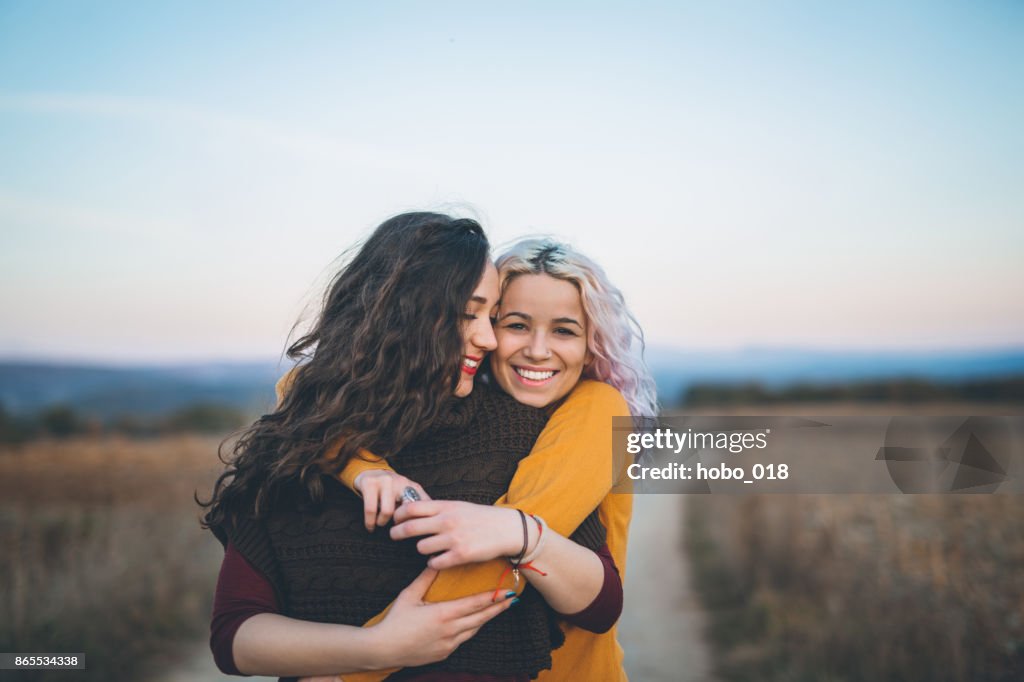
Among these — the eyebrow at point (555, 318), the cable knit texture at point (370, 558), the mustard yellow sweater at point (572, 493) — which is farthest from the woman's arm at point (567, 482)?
the eyebrow at point (555, 318)

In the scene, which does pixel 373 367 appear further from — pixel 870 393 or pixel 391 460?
pixel 870 393

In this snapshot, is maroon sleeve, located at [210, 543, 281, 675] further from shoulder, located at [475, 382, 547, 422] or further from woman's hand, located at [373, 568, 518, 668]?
shoulder, located at [475, 382, 547, 422]

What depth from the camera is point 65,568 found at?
6668mm

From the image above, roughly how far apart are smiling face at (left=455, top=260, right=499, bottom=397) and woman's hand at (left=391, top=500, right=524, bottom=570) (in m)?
0.55

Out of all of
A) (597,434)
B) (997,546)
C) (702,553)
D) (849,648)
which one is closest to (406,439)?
(597,434)

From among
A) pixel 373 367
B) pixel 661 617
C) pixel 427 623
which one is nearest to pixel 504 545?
pixel 427 623

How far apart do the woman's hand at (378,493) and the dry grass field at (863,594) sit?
499cm

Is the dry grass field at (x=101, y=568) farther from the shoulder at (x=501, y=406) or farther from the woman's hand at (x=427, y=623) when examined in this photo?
the woman's hand at (x=427, y=623)

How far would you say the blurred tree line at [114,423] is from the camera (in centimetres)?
1977

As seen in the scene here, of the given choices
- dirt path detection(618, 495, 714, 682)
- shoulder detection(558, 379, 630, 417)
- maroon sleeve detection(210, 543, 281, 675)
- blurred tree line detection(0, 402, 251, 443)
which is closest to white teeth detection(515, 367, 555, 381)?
shoulder detection(558, 379, 630, 417)

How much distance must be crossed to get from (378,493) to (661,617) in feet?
22.8

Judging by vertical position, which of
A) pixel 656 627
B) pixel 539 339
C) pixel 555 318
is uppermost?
pixel 555 318

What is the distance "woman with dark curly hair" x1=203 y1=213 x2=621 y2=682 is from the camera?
6.70ft

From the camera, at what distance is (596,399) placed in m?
2.69
